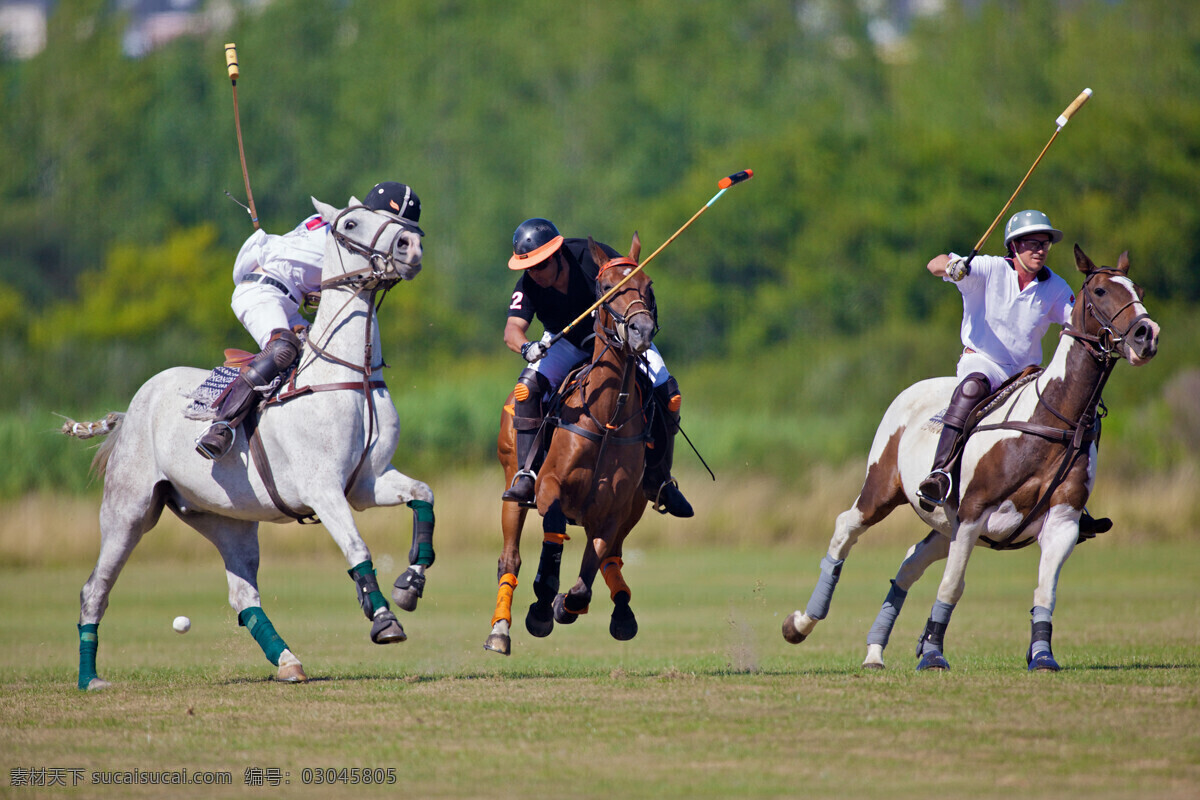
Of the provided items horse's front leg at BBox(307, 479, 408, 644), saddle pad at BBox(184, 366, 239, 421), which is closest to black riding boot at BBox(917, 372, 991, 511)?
horse's front leg at BBox(307, 479, 408, 644)

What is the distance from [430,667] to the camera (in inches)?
488

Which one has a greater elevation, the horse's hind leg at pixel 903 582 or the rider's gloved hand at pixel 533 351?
the rider's gloved hand at pixel 533 351

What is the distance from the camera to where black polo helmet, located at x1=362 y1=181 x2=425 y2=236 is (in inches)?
417

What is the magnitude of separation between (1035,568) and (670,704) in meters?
17.2

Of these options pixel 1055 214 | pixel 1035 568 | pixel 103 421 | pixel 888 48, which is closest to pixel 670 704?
pixel 103 421

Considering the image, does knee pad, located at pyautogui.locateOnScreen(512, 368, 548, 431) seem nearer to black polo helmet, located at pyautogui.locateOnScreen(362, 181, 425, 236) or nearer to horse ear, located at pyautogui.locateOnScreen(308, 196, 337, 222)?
black polo helmet, located at pyautogui.locateOnScreen(362, 181, 425, 236)

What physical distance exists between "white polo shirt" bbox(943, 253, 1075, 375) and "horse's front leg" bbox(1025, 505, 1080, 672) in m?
1.37

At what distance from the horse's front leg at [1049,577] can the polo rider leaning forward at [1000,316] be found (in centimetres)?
51

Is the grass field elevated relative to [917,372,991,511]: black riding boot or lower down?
lower down

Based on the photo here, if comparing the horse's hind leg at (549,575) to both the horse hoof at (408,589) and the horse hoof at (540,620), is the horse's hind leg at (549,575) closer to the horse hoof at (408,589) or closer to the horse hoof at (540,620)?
the horse hoof at (540,620)

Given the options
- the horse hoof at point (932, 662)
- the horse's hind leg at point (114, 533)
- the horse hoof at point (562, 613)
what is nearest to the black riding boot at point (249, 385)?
the horse's hind leg at point (114, 533)

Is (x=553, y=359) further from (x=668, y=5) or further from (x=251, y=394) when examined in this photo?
(x=668, y=5)

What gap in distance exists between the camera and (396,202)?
418 inches

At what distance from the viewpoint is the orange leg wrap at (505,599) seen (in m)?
11.2
